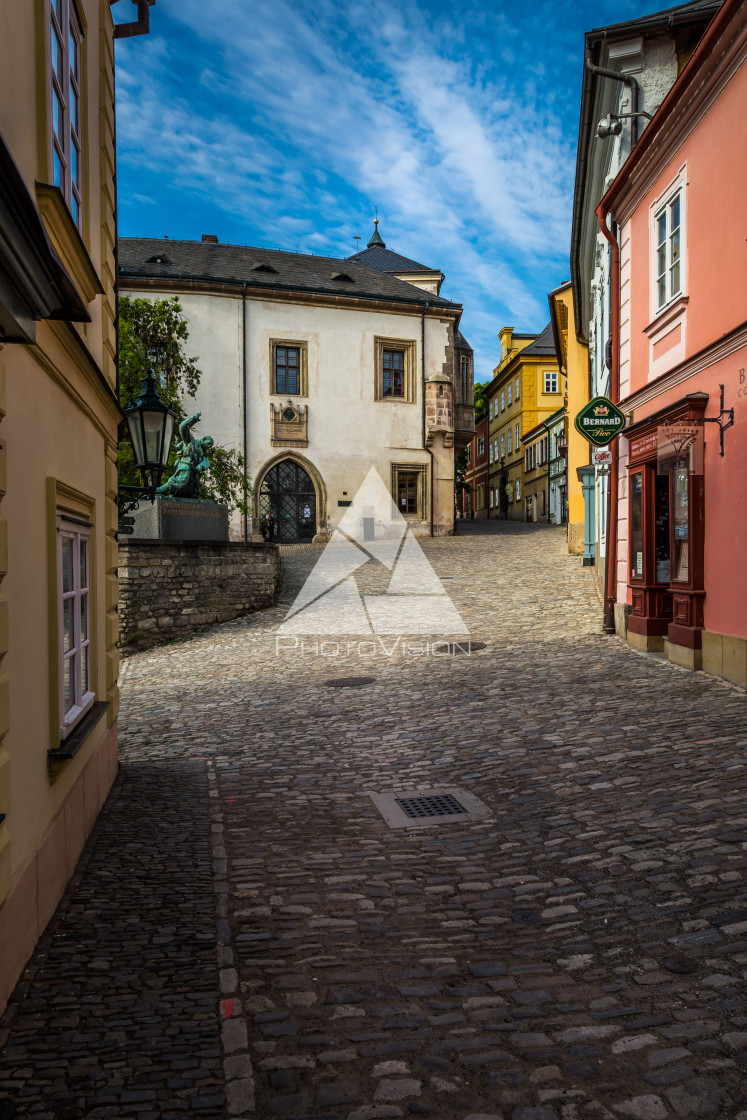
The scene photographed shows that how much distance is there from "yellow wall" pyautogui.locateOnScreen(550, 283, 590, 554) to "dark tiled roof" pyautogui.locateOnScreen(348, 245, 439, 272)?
13.6 metres

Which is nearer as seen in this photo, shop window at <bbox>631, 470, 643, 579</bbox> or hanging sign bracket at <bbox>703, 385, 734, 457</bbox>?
hanging sign bracket at <bbox>703, 385, 734, 457</bbox>

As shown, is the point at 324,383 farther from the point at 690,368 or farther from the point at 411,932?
the point at 411,932

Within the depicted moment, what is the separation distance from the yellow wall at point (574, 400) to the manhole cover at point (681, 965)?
18.8 meters

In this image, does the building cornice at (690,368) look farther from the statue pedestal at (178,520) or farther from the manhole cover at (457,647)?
the statue pedestal at (178,520)

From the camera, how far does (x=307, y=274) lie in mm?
31688

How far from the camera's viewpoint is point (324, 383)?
3039 cm

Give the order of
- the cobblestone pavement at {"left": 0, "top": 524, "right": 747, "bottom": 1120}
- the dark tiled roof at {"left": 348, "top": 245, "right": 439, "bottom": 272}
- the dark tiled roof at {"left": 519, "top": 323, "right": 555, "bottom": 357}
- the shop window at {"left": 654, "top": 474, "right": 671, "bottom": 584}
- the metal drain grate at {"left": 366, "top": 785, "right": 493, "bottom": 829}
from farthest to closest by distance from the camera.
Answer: the dark tiled roof at {"left": 519, "top": 323, "right": 555, "bottom": 357} < the dark tiled roof at {"left": 348, "top": 245, "right": 439, "bottom": 272} < the shop window at {"left": 654, "top": 474, "right": 671, "bottom": 584} < the metal drain grate at {"left": 366, "top": 785, "right": 493, "bottom": 829} < the cobblestone pavement at {"left": 0, "top": 524, "right": 747, "bottom": 1120}

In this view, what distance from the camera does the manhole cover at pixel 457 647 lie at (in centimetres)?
1212

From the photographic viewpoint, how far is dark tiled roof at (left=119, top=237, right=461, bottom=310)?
29.3 metres

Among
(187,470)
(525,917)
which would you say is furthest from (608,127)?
(525,917)

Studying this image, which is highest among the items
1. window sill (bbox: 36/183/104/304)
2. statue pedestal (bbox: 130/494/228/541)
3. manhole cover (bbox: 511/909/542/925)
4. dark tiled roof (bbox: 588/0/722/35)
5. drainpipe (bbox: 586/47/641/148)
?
dark tiled roof (bbox: 588/0/722/35)

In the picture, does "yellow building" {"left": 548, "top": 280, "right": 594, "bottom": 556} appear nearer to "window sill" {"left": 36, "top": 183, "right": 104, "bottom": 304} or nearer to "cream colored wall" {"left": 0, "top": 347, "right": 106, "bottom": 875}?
"window sill" {"left": 36, "top": 183, "right": 104, "bottom": 304}

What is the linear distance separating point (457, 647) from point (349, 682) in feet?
8.42

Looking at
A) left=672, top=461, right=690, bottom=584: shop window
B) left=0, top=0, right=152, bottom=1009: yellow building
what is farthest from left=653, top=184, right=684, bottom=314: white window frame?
left=0, top=0, right=152, bottom=1009: yellow building
